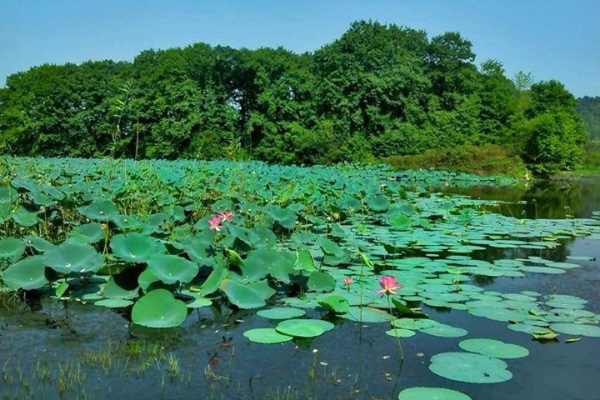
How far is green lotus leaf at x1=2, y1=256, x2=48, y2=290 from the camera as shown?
3.34m

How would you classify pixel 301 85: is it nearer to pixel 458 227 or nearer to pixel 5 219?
pixel 458 227

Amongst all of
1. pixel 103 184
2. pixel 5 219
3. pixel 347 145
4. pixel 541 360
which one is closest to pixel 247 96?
pixel 347 145

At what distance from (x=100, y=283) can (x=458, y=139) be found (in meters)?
26.3

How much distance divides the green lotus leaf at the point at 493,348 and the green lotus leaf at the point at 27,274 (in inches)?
97.3

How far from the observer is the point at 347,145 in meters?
26.1

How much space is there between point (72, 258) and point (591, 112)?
4532 inches

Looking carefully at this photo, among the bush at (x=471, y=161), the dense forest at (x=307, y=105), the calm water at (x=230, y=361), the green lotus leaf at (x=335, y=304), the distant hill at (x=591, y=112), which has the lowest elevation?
the calm water at (x=230, y=361)

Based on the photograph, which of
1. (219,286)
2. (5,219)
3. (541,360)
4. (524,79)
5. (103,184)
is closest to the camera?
(541,360)

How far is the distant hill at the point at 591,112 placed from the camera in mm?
87438

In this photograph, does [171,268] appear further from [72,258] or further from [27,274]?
[27,274]

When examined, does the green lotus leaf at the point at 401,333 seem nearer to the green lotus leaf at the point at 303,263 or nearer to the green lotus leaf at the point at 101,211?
the green lotus leaf at the point at 303,263

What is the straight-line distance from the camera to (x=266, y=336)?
9.26 ft

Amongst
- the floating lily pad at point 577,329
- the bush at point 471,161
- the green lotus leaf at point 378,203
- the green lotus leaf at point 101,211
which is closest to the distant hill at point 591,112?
the bush at point 471,161

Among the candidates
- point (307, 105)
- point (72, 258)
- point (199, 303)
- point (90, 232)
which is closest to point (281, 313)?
point (199, 303)
